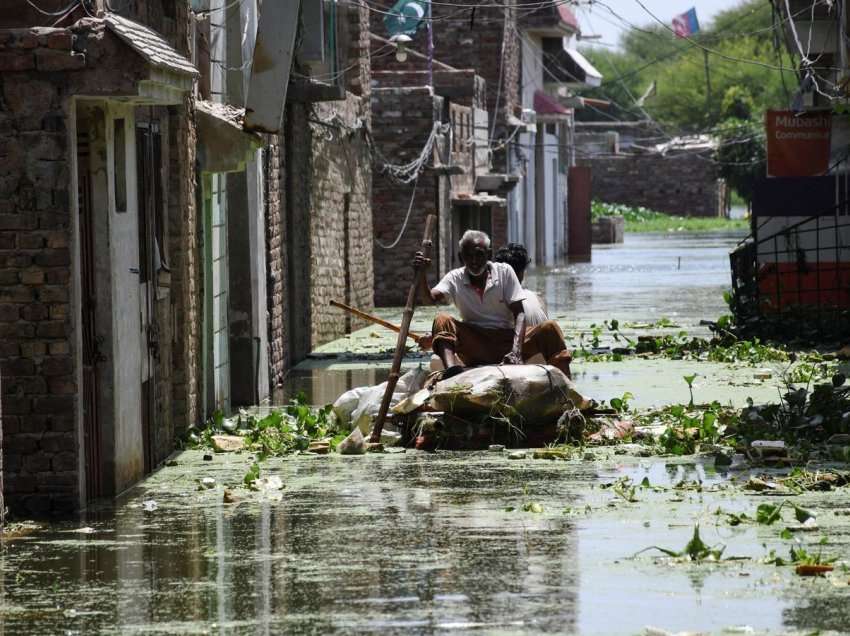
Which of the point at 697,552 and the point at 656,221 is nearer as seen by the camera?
the point at 697,552

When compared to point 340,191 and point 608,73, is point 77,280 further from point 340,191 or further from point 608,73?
point 608,73

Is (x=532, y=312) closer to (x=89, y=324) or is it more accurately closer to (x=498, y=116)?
(x=89, y=324)

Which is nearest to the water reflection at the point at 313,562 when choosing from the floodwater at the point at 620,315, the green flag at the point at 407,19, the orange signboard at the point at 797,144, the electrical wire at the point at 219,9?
the electrical wire at the point at 219,9

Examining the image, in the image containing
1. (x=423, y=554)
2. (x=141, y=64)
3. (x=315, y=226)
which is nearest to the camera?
(x=423, y=554)

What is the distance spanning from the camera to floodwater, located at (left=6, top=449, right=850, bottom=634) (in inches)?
293

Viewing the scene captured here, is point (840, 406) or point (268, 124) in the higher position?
point (268, 124)

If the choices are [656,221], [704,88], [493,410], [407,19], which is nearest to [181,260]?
[493,410]

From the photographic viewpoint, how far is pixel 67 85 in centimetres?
1028

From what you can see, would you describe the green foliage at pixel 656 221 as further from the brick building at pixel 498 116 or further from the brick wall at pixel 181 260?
the brick wall at pixel 181 260

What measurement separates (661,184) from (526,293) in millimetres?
71555

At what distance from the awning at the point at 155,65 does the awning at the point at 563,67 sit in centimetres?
4460

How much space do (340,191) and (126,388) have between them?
1432 centimetres

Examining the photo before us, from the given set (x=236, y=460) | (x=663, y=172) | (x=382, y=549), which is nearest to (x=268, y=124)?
(x=236, y=460)

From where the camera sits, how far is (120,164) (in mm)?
11516
